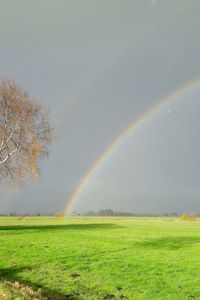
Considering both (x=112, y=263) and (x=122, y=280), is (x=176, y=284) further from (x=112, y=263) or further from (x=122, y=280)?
A: (x=112, y=263)

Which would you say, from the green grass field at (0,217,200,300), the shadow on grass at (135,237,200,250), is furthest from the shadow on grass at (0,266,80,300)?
the shadow on grass at (135,237,200,250)

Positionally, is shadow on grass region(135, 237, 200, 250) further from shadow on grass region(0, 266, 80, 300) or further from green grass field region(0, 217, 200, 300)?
shadow on grass region(0, 266, 80, 300)

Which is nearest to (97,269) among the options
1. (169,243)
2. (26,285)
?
(26,285)

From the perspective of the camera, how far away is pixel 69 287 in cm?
2336

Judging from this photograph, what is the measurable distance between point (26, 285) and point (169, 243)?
19967mm

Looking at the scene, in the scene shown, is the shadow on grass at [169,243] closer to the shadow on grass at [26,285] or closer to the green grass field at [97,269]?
the green grass field at [97,269]

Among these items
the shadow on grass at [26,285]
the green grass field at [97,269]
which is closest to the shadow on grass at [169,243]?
the green grass field at [97,269]

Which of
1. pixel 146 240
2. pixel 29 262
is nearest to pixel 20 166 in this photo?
pixel 146 240

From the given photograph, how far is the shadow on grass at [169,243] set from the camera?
37375mm

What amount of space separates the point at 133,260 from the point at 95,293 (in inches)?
312

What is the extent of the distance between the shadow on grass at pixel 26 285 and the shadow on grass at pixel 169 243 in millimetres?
13368

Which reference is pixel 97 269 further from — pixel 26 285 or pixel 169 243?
pixel 169 243

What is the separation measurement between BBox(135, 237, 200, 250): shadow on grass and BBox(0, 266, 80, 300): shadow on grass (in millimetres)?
13368

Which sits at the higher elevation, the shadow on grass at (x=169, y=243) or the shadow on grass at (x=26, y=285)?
the shadow on grass at (x=169, y=243)
